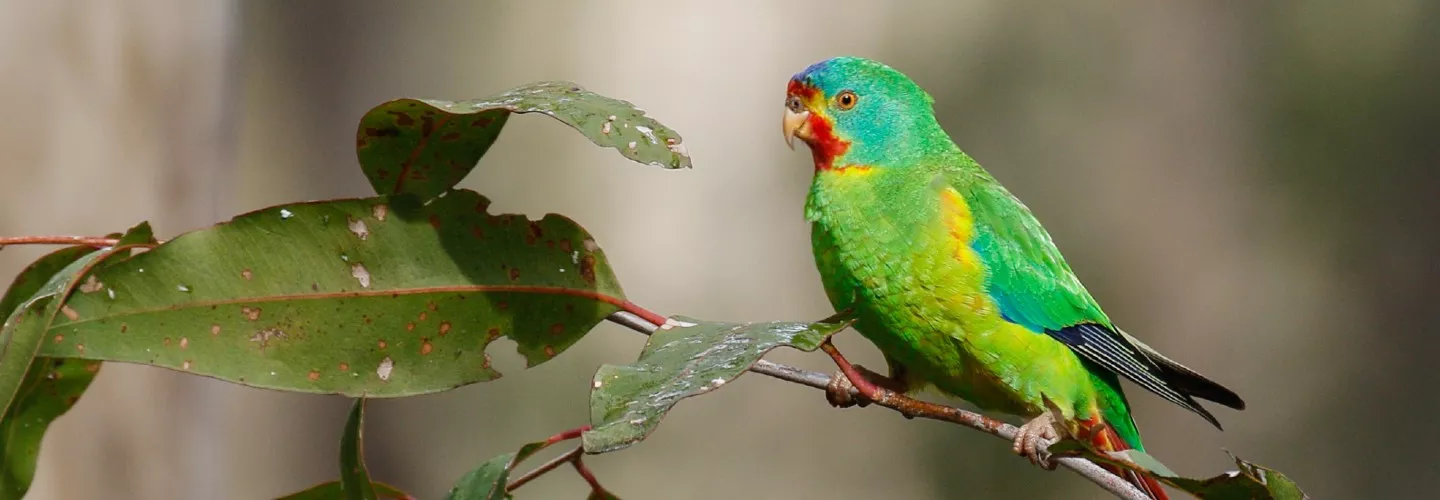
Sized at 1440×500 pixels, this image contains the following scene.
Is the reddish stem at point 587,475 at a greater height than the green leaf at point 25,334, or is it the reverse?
the green leaf at point 25,334

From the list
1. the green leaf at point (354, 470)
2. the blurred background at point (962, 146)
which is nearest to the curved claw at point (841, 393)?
the green leaf at point (354, 470)

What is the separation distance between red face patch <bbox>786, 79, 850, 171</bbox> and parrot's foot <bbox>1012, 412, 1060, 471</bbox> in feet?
1.42

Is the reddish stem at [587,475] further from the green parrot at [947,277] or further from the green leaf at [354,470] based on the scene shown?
the green parrot at [947,277]

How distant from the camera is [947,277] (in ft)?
4.09

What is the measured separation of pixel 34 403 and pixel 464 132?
0.47 m

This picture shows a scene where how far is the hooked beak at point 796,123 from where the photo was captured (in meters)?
1.45

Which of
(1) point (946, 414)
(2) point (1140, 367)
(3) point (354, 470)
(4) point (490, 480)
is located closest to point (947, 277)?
(2) point (1140, 367)

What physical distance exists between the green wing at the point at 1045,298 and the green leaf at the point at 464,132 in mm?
608

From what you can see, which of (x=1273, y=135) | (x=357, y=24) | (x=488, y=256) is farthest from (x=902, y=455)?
(x=488, y=256)

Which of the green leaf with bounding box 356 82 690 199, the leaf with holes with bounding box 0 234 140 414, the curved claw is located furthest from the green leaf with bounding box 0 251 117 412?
the curved claw

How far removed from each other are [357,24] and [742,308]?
126 centimetres

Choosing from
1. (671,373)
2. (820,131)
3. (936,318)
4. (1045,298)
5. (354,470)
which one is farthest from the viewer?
(820,131)

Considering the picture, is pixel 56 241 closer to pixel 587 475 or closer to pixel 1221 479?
pixel 587 475

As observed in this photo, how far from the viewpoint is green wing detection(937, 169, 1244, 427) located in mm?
1283
